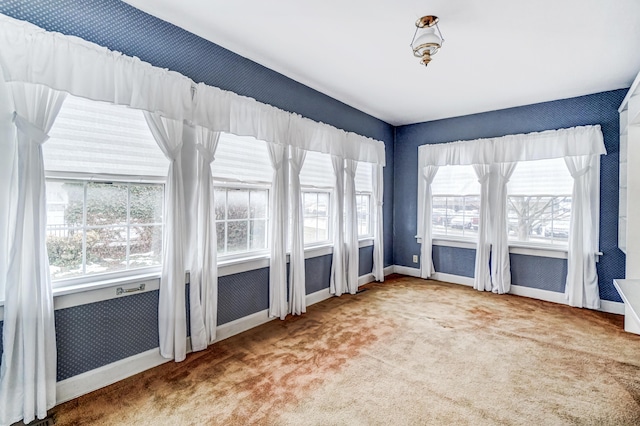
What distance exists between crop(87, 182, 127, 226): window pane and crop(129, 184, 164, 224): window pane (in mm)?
56

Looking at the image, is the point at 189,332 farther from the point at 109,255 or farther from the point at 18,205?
the point at 18,205

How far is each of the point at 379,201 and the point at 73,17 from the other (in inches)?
159

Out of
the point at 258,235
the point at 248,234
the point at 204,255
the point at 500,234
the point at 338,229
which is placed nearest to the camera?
the point at 204,255

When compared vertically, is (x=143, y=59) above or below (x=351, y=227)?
above

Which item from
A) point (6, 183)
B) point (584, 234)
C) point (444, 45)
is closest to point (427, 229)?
point (584, 234)

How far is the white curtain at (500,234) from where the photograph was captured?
4363mm

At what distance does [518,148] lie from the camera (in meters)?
4.28

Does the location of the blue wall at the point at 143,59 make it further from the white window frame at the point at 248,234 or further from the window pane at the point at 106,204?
the window pane at the point at 106,204

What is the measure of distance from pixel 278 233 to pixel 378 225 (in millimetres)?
2136

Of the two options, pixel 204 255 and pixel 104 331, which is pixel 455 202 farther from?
pixel 104 331

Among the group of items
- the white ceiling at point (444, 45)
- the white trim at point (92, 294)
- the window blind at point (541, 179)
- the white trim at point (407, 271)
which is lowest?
the white trim at point (407, 271)

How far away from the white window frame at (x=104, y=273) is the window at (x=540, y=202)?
4.47 meters

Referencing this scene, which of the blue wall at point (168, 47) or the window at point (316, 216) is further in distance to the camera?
the window at point (316, 216)

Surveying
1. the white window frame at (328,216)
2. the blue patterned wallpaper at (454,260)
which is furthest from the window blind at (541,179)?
the white window frame at (328,216)
